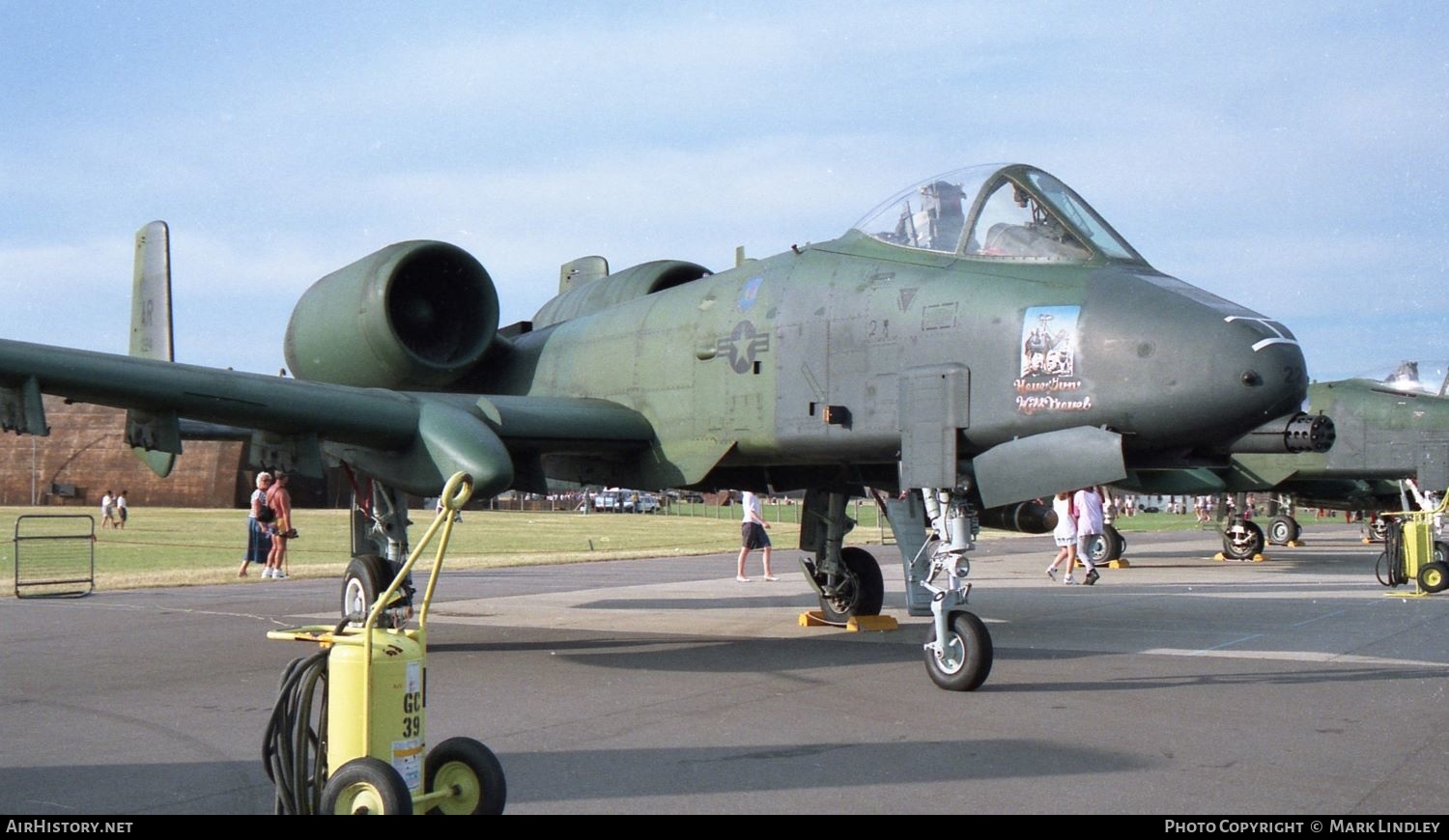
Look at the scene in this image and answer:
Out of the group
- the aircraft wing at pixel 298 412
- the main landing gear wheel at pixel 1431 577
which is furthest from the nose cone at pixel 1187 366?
the main landing gear wheel at pixel 1431 577

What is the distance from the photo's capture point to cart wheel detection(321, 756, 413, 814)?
13.7ft

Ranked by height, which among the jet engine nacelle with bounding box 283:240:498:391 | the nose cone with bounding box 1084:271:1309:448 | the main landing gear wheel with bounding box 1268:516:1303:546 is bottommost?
the main landing gear wheel with bounding box 1268:516:1303:546

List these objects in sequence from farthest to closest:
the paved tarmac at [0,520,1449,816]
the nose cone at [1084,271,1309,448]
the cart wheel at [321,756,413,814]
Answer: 1. the nose cone at [1084,271,1309,448]
2. the paved tarmac at [0,520,1449,816]
3. the cart wheel at [321,756,413,814]

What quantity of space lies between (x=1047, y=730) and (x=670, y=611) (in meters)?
8.56

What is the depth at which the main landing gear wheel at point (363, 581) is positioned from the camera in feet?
37.6

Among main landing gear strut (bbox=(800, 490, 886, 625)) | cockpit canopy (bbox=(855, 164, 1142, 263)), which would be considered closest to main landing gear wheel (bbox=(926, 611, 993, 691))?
cockpit canopy (bbox=(855, 164, 1142, 263))

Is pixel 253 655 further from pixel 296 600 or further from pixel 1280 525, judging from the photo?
pixel 1280 525

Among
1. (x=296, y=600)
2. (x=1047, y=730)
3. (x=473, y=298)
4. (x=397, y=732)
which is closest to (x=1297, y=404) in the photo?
(x=1047, y=730)

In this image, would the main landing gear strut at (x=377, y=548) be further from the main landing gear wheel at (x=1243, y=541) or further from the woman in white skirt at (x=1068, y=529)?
the main landing gear wheel at (x=1243, y=541)

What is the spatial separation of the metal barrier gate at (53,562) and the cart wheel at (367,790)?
13024mm

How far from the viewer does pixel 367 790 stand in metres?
4.26

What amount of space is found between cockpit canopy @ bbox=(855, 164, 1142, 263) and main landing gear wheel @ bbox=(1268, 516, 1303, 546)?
994 inches

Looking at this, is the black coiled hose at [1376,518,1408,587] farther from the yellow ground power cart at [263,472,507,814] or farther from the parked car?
the parked car

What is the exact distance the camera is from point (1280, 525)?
3167cm
